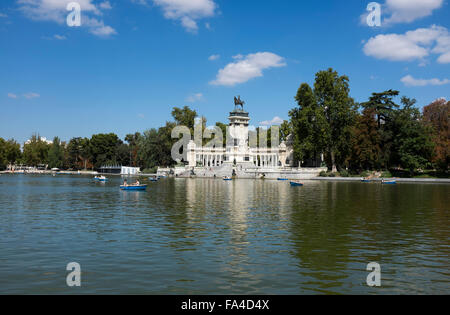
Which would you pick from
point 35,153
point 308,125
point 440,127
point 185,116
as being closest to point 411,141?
point 440,127

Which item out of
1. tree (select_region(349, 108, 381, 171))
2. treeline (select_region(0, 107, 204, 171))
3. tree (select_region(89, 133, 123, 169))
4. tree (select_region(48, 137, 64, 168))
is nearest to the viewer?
tree (select_region(349, 108, 381, 171))

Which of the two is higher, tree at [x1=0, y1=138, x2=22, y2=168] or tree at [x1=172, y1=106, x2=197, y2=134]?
tree at [x1=172, y1=106, x2=197, y2=134]

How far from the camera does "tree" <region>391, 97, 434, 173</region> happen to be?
78812mm

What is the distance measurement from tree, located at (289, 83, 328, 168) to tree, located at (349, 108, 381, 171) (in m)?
7.01

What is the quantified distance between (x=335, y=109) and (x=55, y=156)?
118143mm

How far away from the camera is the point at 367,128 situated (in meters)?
85.1

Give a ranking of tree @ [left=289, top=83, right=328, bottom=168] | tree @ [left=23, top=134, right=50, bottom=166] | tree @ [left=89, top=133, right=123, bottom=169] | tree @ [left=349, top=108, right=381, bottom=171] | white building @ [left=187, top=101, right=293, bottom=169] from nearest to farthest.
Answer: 1. tree @ [left=349, top=108, right=381, bottom=171]
2. tree @ [left=289, top=83, right=328, bottom=168]
3. white building @ [left=187, top=101, right=293, bottom=169]
4. tree @ [left=89, top=133, right=123, bottom=169]
5. tree @ [left=23, top=134, right=50, bottom=166]

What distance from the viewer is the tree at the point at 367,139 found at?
275ft
